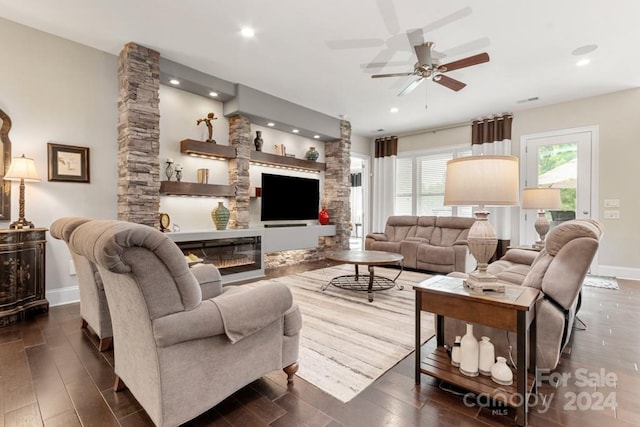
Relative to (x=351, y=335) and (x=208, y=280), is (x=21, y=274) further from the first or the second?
(x=351, y=335)

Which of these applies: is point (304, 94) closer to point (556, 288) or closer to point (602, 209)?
point (556, 288)

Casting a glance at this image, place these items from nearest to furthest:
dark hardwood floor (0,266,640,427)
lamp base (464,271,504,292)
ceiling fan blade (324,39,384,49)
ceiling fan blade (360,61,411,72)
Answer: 1. dark hardwood floor (0,266,640,427)
2. lamp base (464,271,504,292)
3. ceiling fan blade (324,39,384,49)
4. ceiling fan blade (360,61,411,72)

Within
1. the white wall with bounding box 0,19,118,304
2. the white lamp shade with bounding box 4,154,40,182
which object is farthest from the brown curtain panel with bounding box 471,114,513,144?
the white lamp shade with bounding box 4,154,40,182

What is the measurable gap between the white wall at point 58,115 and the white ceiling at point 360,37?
191 mm

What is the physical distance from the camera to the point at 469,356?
5.55 ft

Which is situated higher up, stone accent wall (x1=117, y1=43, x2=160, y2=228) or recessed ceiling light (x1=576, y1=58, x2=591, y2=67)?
recessed ceiling light (x1=576, y1=58, x2=591, y2=67)

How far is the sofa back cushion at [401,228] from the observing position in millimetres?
5883

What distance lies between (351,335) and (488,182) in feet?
5.42

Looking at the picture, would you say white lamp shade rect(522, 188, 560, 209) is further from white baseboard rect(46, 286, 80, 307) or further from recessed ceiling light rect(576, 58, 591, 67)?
white baseboard rect(46, 286, 80, 307)

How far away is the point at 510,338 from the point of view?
1.79 metres

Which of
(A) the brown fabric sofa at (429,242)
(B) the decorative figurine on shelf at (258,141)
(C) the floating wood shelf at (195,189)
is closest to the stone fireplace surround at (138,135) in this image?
(C) the floating wood shelf at (195,189)

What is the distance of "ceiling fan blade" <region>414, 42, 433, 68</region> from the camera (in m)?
3.05

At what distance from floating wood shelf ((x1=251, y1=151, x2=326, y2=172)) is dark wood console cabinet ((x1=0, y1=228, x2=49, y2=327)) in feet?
10.1

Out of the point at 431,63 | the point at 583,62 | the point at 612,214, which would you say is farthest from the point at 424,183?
the point at 431,63
